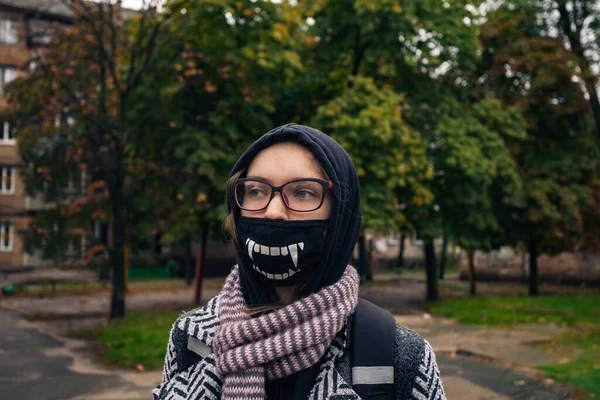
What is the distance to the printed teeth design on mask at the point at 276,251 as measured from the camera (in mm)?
1869

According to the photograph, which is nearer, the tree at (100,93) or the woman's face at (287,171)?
the woman's face at (287,171)

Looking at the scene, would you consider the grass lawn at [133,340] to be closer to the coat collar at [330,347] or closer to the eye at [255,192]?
the coat collar at [330,347]

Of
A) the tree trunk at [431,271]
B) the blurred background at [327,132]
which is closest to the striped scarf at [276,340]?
the blurred background at [327,132]

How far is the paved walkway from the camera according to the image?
7531 millimetres

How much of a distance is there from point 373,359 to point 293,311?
28cm

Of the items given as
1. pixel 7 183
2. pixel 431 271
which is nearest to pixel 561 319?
pixel 431 271

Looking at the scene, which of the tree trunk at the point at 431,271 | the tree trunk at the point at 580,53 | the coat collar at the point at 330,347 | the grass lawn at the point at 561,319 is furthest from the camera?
the tree trunk at the point at 431,271

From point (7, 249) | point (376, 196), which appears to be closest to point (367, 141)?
point (376, 196)

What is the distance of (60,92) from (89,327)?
5018 millimetres

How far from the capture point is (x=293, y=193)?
6.24 feet

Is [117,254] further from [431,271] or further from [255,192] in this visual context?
[255,192]

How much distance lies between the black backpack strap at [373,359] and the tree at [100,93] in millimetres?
11055

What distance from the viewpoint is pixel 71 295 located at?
2108 cm

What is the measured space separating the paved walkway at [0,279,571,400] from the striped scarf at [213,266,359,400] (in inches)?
240
